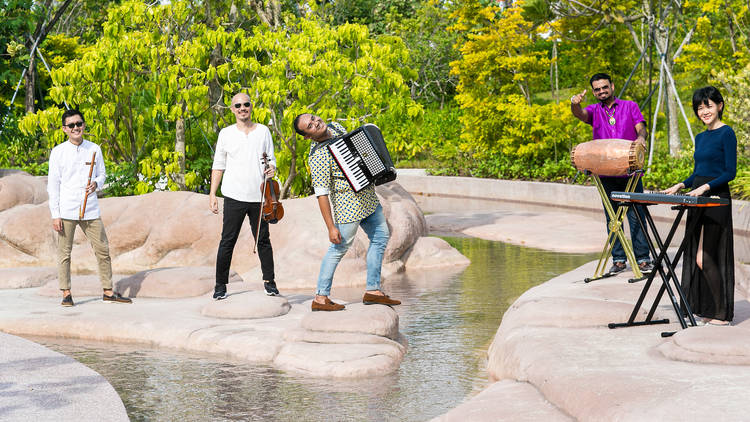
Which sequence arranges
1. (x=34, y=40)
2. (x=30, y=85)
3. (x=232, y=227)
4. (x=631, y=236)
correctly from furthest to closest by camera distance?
(x=30, y=85) < (x=34, y=40) < (x=631, y=236) < (x=232, y=227)

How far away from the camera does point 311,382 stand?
6684 mm

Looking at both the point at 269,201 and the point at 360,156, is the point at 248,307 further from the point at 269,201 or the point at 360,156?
the point at 360,156

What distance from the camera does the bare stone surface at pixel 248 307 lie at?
8359mm

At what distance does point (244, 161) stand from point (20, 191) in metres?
7.31

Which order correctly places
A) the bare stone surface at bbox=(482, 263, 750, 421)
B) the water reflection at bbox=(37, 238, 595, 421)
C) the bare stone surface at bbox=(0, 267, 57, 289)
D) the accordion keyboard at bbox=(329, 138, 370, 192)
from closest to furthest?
the bare stone surface at bbox=(482, 263, 750, 421) → the water reflection at bbox=(37, 238, 595, 421) → the accordion keyboard at bbox=(329, 138, 370, 192) → the bare stone surface at bbox=(0, 267, 57, 289)

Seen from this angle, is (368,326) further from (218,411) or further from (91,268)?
(91,268)

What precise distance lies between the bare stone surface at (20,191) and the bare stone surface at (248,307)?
691 cm

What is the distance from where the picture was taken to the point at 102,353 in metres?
7.71

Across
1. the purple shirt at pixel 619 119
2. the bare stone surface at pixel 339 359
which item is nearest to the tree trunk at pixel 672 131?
the purple shirt at pixel 619 119

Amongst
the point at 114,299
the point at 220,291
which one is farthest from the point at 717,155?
the point at 114,299

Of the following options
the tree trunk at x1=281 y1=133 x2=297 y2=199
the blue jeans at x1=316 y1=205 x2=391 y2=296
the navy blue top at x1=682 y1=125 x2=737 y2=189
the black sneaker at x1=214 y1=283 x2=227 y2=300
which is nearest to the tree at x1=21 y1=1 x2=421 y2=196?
the tree trunk at x1=281 y1=133 x2=297 y2=199

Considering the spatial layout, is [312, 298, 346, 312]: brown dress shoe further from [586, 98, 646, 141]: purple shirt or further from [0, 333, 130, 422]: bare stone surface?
[586, 98, 646, 141]: purple shirt

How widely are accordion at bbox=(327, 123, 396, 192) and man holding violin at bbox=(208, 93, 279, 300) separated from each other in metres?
1.01

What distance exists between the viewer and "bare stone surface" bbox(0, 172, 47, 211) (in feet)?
46.6
